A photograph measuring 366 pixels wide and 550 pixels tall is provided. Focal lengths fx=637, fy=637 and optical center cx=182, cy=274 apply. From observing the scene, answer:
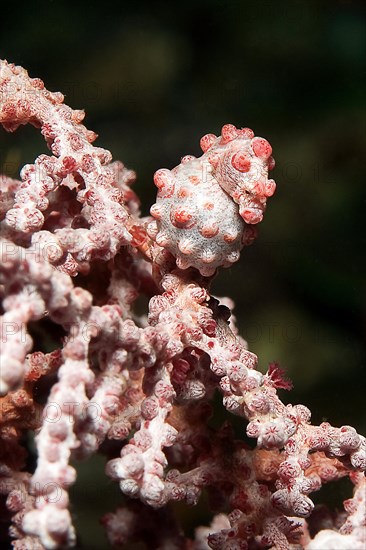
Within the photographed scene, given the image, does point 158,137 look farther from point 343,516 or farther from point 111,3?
point 343,516

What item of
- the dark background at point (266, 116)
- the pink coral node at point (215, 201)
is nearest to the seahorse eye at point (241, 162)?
the pink coral node at point (215, 201)

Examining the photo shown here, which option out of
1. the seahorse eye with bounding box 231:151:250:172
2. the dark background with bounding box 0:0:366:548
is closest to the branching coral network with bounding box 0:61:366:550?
the seahorse eye with bounding box 231:151:250:172

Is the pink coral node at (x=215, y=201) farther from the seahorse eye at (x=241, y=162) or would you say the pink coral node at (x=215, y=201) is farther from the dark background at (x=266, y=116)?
the dark background at (x=266, y=116)

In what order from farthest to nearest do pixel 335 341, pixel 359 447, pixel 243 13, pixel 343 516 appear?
pixel 243 13 < pixel 335 341 < pixel 343 516 < pixel 359 447

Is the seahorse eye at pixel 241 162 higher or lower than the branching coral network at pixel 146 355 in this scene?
higher

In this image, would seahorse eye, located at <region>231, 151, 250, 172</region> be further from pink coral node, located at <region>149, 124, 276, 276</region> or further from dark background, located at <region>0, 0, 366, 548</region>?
dark background, located at <region>0, 0, 366, 548</region>

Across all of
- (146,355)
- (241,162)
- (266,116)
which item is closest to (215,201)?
(241,162)

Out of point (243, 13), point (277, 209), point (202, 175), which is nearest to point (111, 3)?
point (243, 13)
